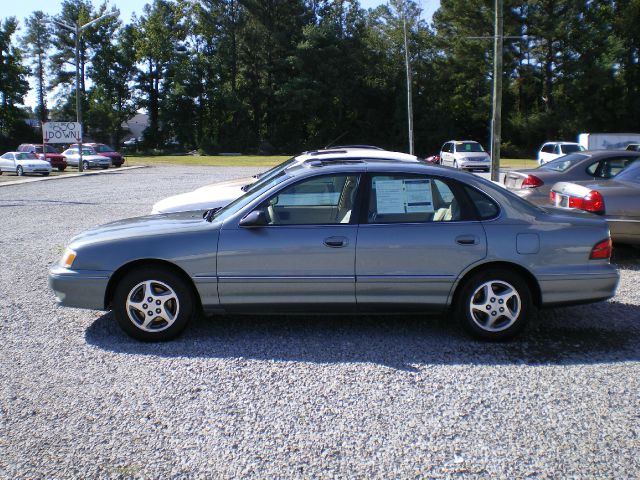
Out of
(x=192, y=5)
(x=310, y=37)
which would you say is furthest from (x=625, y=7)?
(x=192, y=5)

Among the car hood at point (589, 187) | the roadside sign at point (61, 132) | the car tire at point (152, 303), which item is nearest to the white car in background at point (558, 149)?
the car hood at point (589, 187)

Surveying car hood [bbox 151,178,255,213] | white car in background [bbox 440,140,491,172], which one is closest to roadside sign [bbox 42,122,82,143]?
white car in background [bbox 440,140,491,172]

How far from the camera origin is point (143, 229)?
209 inches

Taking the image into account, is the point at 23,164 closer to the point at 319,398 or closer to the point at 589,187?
the point at 589,187

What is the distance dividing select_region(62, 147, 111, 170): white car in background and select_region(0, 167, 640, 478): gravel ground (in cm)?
3564

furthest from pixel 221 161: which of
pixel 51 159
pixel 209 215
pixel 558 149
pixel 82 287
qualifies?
pixel 82 287

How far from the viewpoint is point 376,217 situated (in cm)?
511

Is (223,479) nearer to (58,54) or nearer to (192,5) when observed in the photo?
(192,5)

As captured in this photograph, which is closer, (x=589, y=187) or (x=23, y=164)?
(x=589, y=187)

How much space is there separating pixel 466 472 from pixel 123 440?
1.92 metres

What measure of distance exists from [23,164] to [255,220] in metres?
32.3

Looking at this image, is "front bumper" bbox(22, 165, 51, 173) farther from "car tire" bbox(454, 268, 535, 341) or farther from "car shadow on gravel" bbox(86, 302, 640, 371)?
"car tire" bbox(454, 268, 535, 341)

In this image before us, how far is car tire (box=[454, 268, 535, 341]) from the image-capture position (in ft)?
16.5

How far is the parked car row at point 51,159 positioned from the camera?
3316 centimetres
